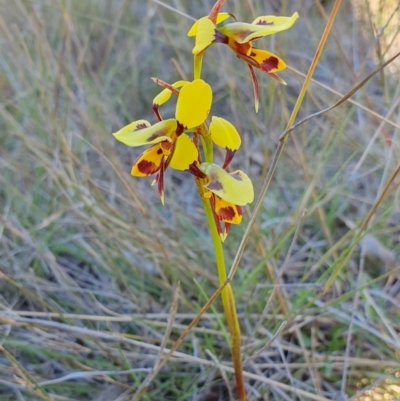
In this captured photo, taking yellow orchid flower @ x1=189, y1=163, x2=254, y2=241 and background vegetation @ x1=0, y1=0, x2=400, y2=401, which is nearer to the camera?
yellow orchid flower @ x1=189, y1=163, x2=254, y2=241

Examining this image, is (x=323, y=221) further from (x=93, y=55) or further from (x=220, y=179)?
(x=93, y=55)

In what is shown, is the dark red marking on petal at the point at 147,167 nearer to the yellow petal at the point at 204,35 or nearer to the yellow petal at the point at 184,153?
the yellow petal at the point at 184,153

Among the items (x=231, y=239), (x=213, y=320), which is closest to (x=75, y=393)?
(x=213, y=320)

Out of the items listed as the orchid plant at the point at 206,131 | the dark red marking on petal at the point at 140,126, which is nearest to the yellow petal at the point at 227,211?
the orchid plant at the point at 206,131

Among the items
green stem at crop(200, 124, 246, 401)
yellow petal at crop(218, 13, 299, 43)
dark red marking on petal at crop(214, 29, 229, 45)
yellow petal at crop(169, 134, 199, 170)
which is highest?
yellow petal at crop(218, 13, 299, 43)

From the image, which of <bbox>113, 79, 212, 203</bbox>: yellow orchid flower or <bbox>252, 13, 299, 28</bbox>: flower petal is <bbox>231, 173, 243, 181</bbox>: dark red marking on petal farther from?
<bbox>252, 13, 299, 28</bbox>: flower petal

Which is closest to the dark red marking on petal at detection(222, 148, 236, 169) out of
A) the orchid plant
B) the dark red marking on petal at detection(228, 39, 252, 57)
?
the orchid plant

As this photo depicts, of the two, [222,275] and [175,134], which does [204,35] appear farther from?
[222,275]
